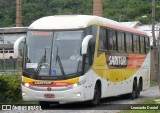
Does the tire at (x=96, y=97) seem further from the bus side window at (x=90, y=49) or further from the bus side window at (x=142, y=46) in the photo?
the bus side window at (x=142, y=46)

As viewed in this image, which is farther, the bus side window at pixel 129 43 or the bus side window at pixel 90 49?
the bus side window at pixel 129 43

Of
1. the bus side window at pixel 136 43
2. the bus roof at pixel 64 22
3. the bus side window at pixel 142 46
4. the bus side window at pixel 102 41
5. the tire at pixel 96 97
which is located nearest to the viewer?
the bus roof at pixel 64 22

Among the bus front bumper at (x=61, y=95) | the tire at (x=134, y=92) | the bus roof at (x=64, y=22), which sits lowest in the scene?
the tire at (x=134, y=92)

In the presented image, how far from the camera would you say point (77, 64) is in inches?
669

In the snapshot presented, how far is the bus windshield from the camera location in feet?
55.6

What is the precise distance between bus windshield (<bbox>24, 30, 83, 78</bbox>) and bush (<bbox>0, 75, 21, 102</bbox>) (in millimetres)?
2663

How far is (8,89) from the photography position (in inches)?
780

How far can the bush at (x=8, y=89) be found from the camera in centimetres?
1950

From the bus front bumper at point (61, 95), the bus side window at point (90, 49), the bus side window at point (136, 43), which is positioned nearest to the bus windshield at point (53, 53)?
the bus side window at point (90, 49)

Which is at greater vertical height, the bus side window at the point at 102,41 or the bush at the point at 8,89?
the bus side window at the point at 102,41

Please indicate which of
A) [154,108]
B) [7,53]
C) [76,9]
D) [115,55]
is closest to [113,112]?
[154,108]

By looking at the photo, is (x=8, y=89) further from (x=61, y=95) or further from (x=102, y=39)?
(x=102, y=39)

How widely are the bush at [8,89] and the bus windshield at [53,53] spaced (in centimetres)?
266

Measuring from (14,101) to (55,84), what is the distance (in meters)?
4.12
